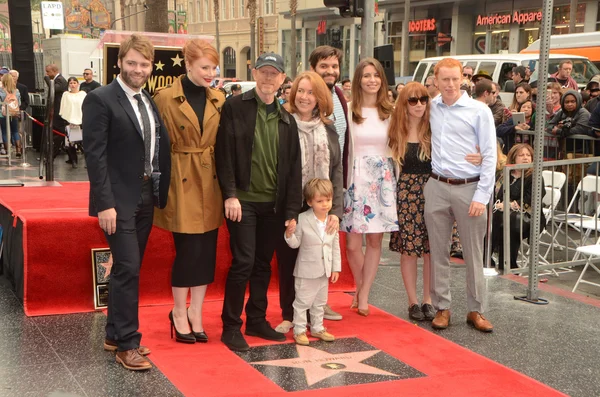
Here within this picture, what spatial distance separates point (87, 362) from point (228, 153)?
1559mm

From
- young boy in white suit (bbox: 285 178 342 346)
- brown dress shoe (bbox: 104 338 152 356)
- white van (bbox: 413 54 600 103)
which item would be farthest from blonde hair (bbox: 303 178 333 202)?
white van (bbox: 413 54 600 103)

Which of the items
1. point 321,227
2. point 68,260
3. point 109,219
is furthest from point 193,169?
point 68,260

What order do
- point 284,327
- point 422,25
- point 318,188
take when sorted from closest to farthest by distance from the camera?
1. point 318,188
2. point 284,327
3. point 422,25

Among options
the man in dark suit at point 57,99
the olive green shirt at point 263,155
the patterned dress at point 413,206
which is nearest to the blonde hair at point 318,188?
the olive green shirt at point 263,155

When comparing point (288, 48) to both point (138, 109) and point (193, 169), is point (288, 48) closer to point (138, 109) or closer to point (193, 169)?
point (193, 169)

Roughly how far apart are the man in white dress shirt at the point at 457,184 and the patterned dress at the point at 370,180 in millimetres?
318

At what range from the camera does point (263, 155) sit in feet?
16.8

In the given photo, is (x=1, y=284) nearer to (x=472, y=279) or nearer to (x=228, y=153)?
(x=228, y=153)

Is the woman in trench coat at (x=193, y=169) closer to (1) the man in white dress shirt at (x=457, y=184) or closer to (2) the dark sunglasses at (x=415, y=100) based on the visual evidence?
(2) the dark sunglasses at (x=415, y=100)

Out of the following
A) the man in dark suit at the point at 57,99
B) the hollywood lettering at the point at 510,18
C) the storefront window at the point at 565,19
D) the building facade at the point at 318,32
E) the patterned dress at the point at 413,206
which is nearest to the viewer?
the patterned dress at the point at 413,206

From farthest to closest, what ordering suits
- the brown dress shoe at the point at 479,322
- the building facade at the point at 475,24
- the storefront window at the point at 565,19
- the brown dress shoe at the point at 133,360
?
the building facade at the point at 475,24
the storefront window at the point at 565,19
the brown dress shoe at the point at 479,322
the brown dress shoe at the point at 133,360

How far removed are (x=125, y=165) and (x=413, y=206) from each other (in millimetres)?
2297

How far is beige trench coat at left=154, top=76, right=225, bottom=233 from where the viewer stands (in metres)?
4.93

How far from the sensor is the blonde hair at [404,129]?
5746 mm
